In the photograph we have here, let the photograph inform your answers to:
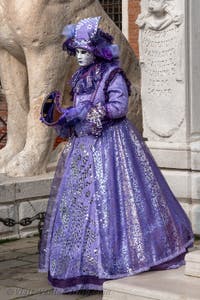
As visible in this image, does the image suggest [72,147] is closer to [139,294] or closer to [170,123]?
[139,294]

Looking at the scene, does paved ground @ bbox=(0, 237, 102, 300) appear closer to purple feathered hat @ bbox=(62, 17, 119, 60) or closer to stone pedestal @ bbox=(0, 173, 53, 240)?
stone pedestal @ bbox=(0, 173, 53, 240)

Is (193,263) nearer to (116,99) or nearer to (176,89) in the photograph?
(116,99)

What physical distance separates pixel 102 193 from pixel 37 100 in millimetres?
2463

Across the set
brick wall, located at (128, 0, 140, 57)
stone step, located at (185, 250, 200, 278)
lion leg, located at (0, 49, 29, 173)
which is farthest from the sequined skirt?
brick wall, located at (128, 0, 140, 57)

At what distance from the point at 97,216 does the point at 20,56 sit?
2.94 meters

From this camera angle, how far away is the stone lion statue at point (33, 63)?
308 inches

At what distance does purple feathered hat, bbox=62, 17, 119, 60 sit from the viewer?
5.74 meters

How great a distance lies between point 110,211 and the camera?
220 inches

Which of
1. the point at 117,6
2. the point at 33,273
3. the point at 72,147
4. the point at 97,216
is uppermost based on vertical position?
the point at 117,6

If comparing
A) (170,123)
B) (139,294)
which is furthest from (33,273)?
(170,123)

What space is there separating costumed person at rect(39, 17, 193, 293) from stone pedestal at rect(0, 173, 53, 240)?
→ 5.58 ft

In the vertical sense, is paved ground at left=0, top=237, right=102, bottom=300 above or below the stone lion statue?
below

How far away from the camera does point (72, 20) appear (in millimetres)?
8023

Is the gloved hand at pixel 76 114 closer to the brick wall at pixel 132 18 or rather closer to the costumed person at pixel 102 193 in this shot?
the costumed person at pixel 102 193
